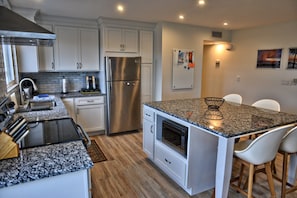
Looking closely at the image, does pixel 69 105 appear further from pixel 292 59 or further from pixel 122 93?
pixel 292 59

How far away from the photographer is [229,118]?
2.19m

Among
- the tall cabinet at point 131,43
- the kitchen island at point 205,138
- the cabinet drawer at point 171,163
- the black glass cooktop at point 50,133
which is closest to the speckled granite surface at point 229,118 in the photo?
the kitchen island at point 205,138

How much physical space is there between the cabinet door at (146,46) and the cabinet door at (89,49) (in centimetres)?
93

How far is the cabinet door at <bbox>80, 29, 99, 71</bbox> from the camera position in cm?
400

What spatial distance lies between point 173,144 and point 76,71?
266cm

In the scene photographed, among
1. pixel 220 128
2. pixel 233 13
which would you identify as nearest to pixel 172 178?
pixel 220 128

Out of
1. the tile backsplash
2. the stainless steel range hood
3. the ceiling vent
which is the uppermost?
the ceiling vent

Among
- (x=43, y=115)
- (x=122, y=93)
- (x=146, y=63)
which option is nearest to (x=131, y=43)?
(x=146, y=63)

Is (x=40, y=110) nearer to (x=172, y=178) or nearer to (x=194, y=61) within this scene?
(x=172, y=178)

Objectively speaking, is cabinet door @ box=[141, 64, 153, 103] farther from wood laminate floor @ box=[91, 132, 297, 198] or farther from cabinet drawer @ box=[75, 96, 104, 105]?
wood laminate floor @ box=[91, 132, 297, 198]

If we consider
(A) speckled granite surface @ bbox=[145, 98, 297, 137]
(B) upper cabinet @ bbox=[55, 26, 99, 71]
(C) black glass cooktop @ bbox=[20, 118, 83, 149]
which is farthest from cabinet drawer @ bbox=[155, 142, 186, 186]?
(B) upper cabinet @ bbox=[55, 26, 99, 71]

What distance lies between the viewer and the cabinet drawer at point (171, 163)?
2277 millimetres

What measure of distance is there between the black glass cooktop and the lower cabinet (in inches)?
74.3

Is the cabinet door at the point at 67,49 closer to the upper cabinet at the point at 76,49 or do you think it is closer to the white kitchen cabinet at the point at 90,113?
the upper cabinet at the point at 76,49
